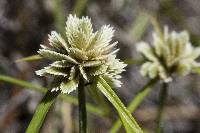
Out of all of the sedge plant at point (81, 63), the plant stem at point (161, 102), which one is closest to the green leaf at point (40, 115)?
the sedge plant at point (81, 63)

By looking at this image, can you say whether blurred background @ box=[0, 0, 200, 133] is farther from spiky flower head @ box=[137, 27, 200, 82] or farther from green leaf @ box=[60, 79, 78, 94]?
green leaf @ box=[60, 79, 78, 94]

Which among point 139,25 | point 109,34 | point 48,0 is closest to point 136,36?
point 139,25

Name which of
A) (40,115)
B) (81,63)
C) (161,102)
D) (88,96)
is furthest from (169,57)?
(88,96)

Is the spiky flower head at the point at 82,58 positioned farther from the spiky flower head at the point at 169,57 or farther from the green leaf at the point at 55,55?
the spiky flower head at the point at 169,57

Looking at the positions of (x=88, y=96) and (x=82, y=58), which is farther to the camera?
(x=88, y=96)

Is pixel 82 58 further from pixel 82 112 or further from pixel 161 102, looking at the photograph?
pixel 161 102

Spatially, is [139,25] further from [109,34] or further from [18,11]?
[109,34]
